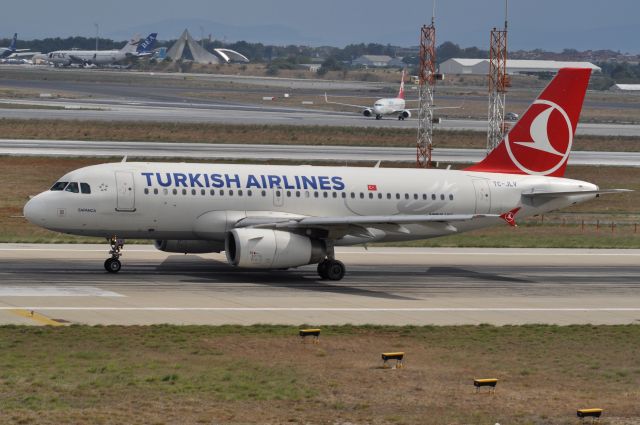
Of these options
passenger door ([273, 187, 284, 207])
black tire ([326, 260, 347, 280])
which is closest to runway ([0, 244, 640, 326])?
black tire ([326, 260, 347, 280])

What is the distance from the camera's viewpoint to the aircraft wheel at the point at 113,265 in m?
45.9

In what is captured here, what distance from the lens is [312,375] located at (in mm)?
28578

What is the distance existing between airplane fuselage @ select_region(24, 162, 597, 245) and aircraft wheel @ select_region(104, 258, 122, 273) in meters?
1.10

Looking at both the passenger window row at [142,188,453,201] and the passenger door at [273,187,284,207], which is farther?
the passenger door at [273,187,284,207]

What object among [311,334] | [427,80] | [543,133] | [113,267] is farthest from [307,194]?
[427,80]

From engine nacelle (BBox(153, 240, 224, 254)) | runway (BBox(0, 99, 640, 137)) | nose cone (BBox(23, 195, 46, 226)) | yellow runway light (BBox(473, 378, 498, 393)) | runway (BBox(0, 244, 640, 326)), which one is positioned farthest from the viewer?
runway (BBox(0, 99, 640, 137))

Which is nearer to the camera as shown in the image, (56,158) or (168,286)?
(168,286)

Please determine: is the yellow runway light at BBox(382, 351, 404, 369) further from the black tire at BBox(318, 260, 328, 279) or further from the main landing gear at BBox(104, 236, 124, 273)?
the main landing gear at BBox(104, 236, 124, 273)

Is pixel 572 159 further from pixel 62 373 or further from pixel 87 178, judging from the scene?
pixel 62 373

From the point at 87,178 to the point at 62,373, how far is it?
19.4 m

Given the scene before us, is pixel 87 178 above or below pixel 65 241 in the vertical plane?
above

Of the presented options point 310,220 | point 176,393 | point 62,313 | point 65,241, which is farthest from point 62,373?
point 65,241

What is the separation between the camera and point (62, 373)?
90.9ft

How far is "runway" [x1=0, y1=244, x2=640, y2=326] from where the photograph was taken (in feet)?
124
